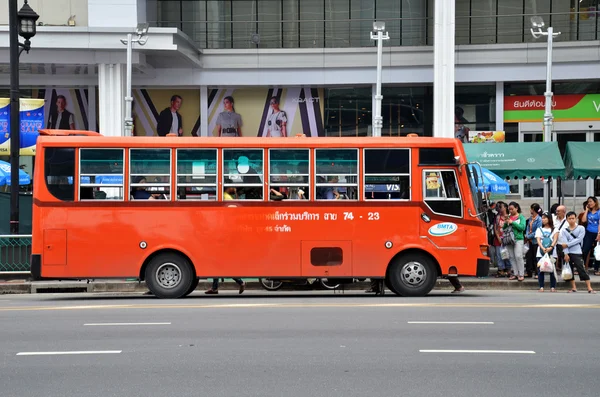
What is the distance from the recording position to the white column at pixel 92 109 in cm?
3381

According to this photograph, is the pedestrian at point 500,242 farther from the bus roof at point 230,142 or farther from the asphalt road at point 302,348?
the asphalt road at point 302,348

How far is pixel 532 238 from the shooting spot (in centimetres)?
2111

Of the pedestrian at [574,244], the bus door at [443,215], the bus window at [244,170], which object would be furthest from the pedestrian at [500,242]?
the bus window at [244,170]

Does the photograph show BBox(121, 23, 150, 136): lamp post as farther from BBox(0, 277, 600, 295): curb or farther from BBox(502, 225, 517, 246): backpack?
BBox(502, 225, 517, 246): backpack

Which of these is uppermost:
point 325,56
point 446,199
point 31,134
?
point 325,56

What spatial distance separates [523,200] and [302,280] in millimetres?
16824

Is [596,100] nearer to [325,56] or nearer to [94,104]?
[325,56]

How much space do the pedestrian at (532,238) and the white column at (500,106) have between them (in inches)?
465

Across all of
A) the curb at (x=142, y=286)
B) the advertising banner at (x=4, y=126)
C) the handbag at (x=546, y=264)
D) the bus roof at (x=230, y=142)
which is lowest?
the curb at (x=142, y=286)

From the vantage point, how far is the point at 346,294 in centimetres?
1923

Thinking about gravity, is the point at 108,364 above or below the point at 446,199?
below

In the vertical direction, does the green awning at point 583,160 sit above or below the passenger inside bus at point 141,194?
above

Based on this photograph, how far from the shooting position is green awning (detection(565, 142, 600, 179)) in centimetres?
2534

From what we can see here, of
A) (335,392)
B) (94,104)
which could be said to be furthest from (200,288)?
(94,104)
